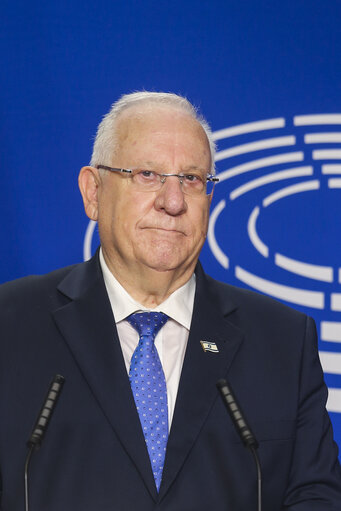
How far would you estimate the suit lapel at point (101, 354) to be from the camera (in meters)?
2.00

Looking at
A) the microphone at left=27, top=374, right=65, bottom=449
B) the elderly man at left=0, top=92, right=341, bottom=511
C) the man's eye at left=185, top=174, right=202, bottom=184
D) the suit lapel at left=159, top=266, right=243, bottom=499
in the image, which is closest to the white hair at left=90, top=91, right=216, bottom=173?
the elderly man at left=0, top=92, right=341, bottom=511

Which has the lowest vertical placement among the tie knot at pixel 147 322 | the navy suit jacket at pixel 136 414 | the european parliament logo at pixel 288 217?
the navy suit jacket at pixel 136 414

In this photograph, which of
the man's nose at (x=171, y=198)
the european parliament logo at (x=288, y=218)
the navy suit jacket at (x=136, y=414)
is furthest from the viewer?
the european parliament logo at (x=288, y=218)

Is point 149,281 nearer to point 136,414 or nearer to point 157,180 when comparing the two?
point 157,180

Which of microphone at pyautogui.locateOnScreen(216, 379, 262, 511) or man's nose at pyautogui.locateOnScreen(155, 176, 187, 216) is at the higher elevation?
man's nose at pyautogui.locateOnScreen(155, 176, 187, 216)

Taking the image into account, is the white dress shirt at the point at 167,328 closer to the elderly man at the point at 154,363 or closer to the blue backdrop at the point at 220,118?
the elderly man at the point at 154,363

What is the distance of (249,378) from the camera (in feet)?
7.30

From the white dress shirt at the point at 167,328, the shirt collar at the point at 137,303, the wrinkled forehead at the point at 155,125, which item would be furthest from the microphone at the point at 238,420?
the wrinkled forehead at the point at 155,125

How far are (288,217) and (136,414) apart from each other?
4.46ft

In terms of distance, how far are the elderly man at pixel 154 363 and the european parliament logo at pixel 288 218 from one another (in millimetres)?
652

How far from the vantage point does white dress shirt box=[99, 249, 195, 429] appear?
2.23 m

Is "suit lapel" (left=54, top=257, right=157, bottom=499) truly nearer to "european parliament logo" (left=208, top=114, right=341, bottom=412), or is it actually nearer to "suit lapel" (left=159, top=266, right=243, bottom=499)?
"suit lapel" (left=159, top=266, right=243, bottom=499)

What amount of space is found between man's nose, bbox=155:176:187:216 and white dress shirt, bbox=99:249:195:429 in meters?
0.29

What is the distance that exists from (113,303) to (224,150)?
1.12m
